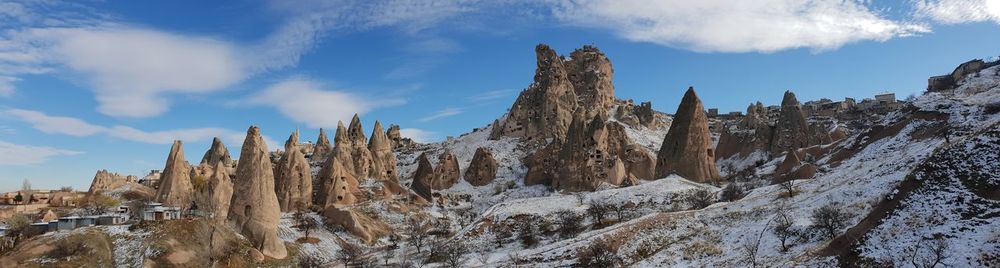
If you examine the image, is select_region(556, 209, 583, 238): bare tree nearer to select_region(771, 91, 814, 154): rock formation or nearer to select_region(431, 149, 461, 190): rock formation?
select_region(431, 149, 461, 190): rock formation

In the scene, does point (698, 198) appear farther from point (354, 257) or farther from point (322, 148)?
point (322, 148)

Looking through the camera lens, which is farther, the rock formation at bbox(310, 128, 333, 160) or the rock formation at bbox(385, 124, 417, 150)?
the rock formation at bbox(385, 124, 417, 150)

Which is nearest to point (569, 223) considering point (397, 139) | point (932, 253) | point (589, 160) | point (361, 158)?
point (932, 253)

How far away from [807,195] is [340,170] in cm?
6103

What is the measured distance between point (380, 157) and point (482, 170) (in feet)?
66.9

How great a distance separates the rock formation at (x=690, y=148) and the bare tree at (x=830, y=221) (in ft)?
154

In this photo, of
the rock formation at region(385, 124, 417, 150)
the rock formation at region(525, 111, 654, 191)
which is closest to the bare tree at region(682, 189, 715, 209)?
the rock formation at region(525, 111, 654, 191)

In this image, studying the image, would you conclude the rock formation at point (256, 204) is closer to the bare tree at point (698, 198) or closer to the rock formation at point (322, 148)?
the bare tree at point (698, 198)

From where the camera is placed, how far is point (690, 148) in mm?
92188

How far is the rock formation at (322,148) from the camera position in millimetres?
132750

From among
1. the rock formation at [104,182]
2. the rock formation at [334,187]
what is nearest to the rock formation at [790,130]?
the rock formation at [334,187]

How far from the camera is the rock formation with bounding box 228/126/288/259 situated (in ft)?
183

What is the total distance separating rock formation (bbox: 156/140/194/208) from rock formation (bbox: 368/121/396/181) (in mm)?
34502

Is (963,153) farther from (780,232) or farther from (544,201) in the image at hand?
(544,201)
